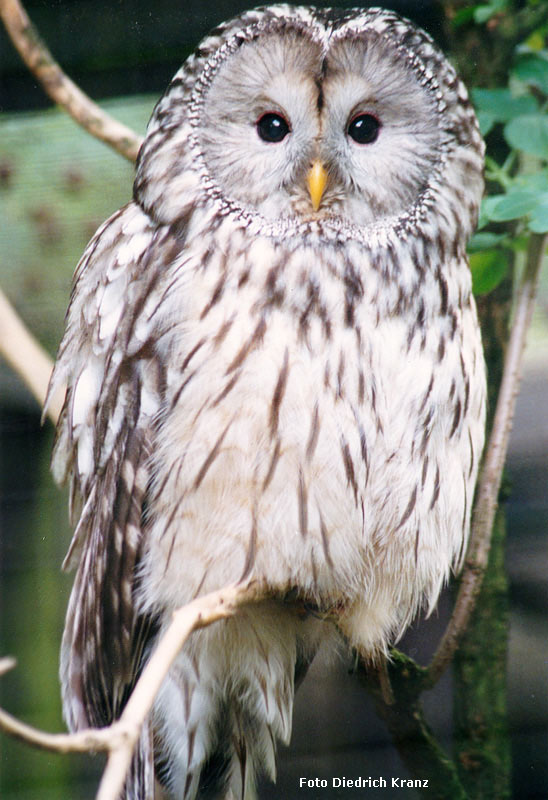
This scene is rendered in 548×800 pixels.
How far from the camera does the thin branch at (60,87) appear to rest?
1256mm

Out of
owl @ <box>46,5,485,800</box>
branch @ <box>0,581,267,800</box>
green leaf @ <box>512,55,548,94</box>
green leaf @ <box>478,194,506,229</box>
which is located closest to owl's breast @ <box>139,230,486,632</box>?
owl @ <box>46,5,485,800</box>

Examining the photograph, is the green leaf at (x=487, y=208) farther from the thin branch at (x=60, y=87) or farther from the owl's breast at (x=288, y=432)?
the thin branch at (x=60, y=87)

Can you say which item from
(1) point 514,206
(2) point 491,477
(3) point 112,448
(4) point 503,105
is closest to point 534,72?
(4) point 503,105

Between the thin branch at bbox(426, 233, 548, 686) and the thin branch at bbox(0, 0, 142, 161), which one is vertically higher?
the thin branch at bbox(0, 0, 142, 161)

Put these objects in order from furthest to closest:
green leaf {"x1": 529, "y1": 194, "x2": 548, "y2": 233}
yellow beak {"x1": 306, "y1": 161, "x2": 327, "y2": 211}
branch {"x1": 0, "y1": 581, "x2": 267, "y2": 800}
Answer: green leaf {"x1": 529, "y1": 194, "x2": 548, "y2": 233} → yellow beak {"x1": 306, "y1": 161, "x2": 327, "y2": 211} → branch {"x1": 0, "y1": 581, "x2": 267, "y2": 800}

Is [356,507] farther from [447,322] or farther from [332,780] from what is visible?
[332,780]

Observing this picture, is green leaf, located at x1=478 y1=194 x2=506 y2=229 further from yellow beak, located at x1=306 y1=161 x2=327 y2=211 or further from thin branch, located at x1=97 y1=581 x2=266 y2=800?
thin branch, located at x1=97 y1=581 x2=266 y2=800

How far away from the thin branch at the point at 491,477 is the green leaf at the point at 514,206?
0.11 m

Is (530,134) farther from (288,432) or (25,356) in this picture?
(25,356)

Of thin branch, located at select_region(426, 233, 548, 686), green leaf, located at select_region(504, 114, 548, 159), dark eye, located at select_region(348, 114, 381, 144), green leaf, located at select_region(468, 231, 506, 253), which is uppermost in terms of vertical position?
dark eye, located at select_region(348, 114, 381, 144)

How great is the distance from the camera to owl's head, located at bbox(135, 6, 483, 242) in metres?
1.01

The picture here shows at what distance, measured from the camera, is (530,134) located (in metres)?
1.22

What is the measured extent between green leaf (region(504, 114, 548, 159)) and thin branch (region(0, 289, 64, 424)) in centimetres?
75

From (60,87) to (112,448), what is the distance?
57 centimetres
